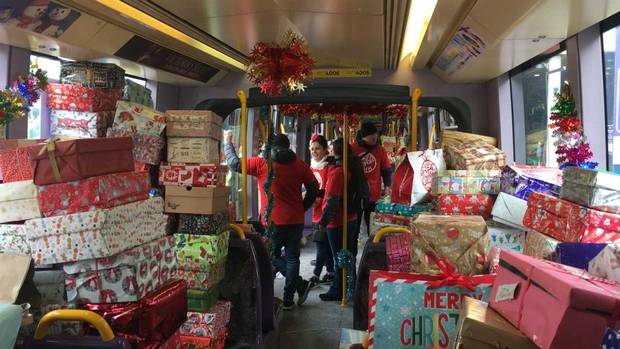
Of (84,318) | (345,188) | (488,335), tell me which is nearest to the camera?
(488,335)

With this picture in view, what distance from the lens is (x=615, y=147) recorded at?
369 centimetres

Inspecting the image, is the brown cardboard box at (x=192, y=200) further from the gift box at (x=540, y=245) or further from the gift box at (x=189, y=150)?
the gift box at (x=540, y=245)

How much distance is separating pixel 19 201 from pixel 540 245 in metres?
2.23

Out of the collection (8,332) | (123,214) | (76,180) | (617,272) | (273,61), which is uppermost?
(273,61)

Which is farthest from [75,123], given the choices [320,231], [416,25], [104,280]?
[320,231]

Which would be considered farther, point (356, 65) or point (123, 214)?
point (356, 65)

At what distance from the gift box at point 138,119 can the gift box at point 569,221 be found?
230 cm

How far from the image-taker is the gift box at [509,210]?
2.92m

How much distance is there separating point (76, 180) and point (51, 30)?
1782mm

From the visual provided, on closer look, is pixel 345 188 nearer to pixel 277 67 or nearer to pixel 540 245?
pixel 277 67

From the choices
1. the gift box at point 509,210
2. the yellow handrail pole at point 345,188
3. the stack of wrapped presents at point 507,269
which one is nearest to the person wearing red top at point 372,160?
the yellow handrail pole at point 345,188

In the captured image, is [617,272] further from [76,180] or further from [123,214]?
[76,180]

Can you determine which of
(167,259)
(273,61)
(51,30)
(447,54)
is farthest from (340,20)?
(167,259)

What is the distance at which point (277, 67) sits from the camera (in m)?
4.25
